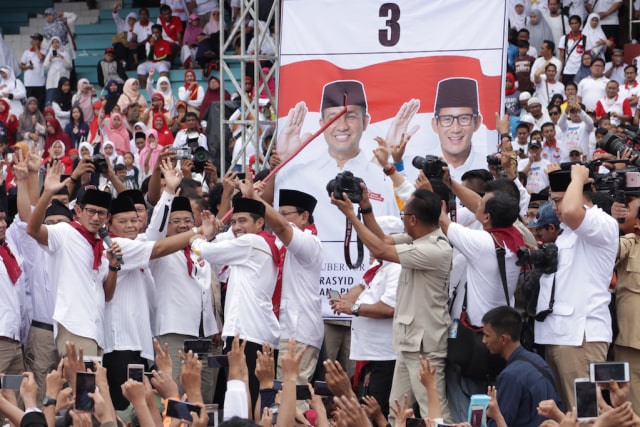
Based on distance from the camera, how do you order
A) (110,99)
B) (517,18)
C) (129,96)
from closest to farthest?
(517,18) → (129,96) → (110,99)

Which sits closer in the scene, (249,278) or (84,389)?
(84,389)

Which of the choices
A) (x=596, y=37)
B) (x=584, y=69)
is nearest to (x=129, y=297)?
(x=584, y=69)

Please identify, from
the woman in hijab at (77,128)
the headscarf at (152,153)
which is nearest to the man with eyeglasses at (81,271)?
the headscarf at (152,153)

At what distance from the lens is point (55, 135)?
17.6m

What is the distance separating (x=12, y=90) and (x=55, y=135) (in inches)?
84.4

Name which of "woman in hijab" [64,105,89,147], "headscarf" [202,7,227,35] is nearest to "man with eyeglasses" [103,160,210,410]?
"woman in hijab" [64,105,89,147]

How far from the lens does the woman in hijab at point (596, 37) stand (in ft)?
49.2

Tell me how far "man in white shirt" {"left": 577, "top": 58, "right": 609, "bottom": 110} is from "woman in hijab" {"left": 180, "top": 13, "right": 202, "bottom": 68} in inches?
290

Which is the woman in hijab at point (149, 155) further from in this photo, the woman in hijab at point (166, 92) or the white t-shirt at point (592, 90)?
the white t-shirt at point (592, 90)

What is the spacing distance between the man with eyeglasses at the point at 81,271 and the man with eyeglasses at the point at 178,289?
18.1 inches

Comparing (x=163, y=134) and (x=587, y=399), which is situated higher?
(x=163, y=134)

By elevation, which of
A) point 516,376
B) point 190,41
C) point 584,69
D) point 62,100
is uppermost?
point 190,41

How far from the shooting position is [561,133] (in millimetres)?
12938

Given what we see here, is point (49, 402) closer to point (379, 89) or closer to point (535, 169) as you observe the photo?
point (379, 89)
